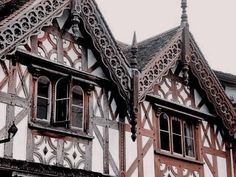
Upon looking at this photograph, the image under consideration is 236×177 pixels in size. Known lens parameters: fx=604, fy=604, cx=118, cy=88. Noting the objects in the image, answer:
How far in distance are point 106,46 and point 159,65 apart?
6.38ft

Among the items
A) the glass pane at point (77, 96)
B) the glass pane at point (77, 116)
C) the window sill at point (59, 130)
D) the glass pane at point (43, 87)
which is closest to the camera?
the window sill at point (59, 130)

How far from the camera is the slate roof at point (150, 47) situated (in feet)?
53.1

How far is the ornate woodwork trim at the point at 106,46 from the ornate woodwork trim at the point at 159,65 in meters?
0.54

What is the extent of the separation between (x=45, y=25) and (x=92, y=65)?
1.75 meters

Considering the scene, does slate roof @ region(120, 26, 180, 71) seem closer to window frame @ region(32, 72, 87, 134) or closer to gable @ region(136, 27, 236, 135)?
gable @ region(136, 27, 236, 135)

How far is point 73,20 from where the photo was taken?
14055mm

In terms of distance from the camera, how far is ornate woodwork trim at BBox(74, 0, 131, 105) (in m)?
14.5

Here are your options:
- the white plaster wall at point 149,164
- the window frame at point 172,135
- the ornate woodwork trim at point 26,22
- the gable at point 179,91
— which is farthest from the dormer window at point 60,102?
the window frame at point 172,135

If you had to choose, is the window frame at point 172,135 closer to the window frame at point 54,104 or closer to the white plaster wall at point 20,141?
the window frame at point 54,104

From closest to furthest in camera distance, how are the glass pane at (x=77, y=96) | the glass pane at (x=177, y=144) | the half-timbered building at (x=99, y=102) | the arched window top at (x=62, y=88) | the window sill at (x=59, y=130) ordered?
the half-timbered building at (x=99, y=102)
the window sill at (x=59, y=130)
the arched window top at (x=62, y=88)
the glass pane at (x=77, y=96)
the glass pane at (x=177, y=144)

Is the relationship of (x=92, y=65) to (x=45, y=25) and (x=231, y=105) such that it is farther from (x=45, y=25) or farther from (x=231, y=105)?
(x=231, y=105)

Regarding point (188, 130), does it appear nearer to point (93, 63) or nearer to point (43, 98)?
point (93, 63)

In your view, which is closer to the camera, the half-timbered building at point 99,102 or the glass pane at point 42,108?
the half-timbered building at point 99,102

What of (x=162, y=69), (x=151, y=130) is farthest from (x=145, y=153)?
(x=162, y=69)
